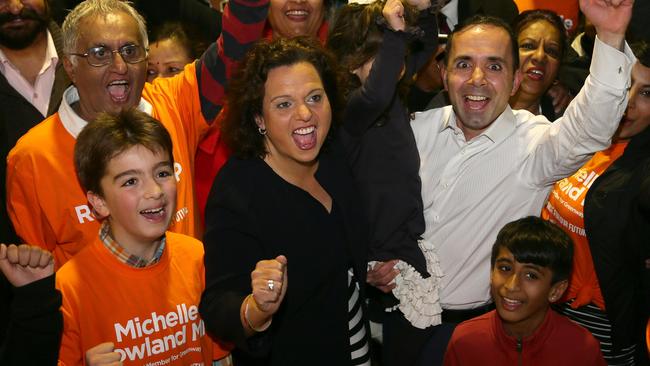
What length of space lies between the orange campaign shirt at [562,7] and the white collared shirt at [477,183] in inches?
80.8

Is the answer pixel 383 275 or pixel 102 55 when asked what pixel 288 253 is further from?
pixel 102 55

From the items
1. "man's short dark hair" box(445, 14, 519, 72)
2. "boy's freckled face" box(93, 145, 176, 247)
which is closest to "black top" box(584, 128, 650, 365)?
"man's short dark hair" box(445, 14, 519, 72)

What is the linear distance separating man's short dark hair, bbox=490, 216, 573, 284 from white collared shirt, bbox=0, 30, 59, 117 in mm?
2152

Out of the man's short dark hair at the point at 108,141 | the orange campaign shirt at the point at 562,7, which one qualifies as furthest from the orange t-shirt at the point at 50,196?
the orange campaign shirt at the point at 562,7

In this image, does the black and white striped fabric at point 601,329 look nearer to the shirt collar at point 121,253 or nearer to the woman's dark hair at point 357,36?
the woman's dark hair at point 357,36

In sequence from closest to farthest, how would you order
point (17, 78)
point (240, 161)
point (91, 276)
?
point (91, 276) → point (240, 161) → point (17, 78)

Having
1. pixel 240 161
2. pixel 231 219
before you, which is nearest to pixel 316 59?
pixel 240 161

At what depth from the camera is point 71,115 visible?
294 cm

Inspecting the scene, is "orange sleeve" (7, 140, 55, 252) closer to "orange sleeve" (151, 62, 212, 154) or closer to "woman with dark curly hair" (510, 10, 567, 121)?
"orange sleeve" (151, 62, 212, 154)

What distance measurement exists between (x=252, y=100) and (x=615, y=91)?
1.18 meters

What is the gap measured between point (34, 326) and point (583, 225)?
7.24 ft

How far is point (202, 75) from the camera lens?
10.4 ft

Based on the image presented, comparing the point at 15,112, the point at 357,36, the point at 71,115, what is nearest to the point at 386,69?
the point at 357,36

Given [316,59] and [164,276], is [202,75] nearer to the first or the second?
[316,59]
